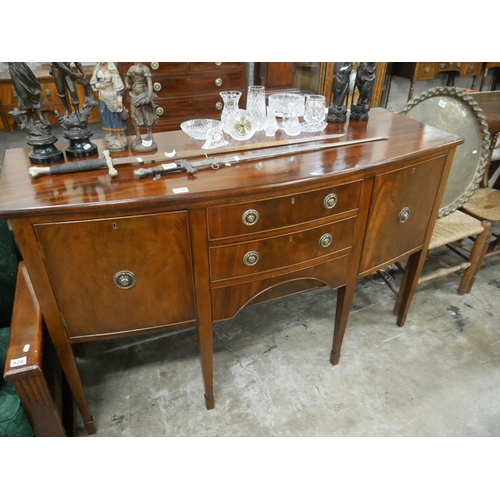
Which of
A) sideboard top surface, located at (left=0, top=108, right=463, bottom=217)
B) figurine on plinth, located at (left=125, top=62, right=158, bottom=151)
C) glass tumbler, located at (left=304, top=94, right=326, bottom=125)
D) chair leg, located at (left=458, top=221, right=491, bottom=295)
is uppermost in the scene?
figurine on plinth, located at (left=125, top=62, right=158, bottom=151)

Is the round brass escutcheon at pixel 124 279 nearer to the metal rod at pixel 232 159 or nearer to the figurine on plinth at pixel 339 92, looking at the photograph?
the metal rod at pixel 232 159

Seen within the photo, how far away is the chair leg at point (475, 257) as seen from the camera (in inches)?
93.9

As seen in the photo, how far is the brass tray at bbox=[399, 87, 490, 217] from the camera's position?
6.89ft

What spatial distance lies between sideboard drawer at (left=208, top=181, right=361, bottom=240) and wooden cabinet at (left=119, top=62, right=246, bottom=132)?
1.83 metres

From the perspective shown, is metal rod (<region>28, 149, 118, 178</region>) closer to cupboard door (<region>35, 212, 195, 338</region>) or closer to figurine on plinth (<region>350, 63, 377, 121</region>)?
cupboard door (<region>35, 212, 195, 338</region>)

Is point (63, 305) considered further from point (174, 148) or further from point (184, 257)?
point (174, 148)

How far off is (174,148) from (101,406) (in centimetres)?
121

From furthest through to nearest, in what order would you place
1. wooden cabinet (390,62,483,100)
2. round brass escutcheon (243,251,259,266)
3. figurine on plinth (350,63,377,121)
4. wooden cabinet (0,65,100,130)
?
wooden cabinet (390,62,483,100), wooden cabinet (0,65,100,130), figurine on plinth (350,63,377,121), round brass escutcheon (243,251,259,266)

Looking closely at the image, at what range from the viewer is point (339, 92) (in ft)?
6.03

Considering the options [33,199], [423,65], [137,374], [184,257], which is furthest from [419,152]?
[423,65]

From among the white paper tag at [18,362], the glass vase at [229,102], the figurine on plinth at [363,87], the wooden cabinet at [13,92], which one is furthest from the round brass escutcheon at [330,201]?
the wooden cabinet at [13,92]

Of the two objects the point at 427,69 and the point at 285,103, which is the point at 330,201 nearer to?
the point at 285,103

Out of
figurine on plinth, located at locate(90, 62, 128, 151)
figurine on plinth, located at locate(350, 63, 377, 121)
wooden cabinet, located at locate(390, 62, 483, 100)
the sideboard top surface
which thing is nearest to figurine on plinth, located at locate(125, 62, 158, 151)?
figurine on plinth, located at locate(90, 62, 128, 151)

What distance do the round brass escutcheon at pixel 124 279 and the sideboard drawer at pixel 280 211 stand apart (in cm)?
29
